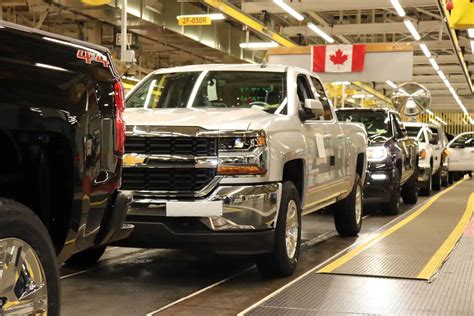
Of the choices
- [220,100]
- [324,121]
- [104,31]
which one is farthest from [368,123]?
[104,31]

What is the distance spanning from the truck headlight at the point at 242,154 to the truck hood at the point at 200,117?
0.09 meters

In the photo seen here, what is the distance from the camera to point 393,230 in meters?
9.95

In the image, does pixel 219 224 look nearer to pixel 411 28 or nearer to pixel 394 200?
pixel 394 200

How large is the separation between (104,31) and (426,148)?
29.0 feet

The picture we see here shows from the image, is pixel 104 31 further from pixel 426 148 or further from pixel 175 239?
pixel 175 239

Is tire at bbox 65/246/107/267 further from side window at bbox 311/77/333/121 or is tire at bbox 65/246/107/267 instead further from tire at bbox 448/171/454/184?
tire at bbox 448/171/454/184

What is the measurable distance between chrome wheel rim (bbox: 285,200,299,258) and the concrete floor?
0.27 metres

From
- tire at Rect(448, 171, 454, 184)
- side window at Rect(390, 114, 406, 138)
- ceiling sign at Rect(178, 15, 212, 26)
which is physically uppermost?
ceiling sign at Rect(178, 15, 212, 26)

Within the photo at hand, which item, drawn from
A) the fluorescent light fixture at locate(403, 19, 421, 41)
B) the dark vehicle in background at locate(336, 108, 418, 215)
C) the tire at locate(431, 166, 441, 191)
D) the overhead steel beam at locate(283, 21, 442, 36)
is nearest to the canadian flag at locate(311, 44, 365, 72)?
the fluorescent light fixture at locate(403, 19, 421, 41)

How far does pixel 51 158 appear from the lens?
3383mm

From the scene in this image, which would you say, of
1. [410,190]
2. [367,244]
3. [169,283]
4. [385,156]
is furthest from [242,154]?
[410,190]

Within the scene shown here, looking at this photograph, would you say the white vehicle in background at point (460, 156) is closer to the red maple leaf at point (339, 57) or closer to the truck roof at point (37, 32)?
the red maple leaf at point (339, 57)

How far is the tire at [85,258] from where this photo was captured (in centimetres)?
697

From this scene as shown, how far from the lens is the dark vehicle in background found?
38.2ft
